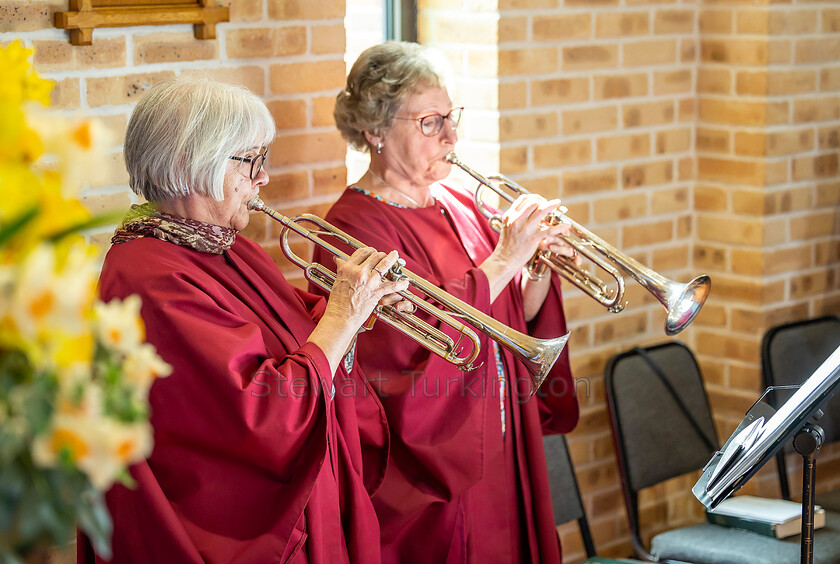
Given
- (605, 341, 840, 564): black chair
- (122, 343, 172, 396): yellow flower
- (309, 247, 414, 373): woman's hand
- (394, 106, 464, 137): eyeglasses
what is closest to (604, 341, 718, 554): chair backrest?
(605, 341, 840, 564): black chair

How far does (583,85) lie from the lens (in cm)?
311

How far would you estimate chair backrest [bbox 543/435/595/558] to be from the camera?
2.98 meters

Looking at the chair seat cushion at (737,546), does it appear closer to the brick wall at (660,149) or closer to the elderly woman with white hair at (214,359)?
the brick wall at (660,149)

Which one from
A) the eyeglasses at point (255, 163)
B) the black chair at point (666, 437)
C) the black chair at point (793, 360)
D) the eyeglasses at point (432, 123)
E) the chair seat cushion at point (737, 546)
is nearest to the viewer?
the eyeglasses at point (255, 163)

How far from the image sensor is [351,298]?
6.50 ft

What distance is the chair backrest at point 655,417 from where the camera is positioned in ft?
10.1

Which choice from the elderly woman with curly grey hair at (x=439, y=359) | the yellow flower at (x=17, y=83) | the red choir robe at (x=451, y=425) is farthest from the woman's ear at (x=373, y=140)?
the yellow flower at (x=17, y=83)

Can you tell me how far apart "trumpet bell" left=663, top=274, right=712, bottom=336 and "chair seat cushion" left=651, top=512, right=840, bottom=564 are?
697 millimetres

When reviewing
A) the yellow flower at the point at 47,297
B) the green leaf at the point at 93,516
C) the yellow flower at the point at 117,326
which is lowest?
the green leaf at the point at 93,516

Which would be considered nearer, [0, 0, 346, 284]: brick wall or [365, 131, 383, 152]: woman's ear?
[0, 0, 346, 284]: brick wall

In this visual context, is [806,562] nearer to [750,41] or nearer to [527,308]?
[527,308]

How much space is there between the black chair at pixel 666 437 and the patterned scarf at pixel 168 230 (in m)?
1.58

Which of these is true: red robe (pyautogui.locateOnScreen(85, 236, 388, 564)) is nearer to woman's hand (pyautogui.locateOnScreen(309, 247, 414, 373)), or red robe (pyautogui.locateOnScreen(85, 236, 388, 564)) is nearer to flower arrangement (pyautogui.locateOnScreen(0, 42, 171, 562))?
woman's hand (pyautogui.locateOnScreen(309, 247, 414, 373))

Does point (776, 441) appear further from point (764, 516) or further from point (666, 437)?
point (666, 437)
